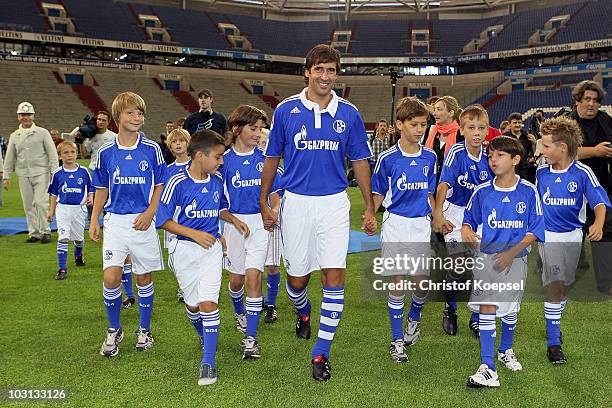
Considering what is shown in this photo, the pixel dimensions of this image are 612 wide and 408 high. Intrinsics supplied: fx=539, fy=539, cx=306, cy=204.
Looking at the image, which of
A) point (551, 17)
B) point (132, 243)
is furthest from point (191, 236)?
point (551, 17)

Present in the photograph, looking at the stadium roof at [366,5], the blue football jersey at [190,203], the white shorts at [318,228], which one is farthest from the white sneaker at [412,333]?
the stadium roof at [366,5]

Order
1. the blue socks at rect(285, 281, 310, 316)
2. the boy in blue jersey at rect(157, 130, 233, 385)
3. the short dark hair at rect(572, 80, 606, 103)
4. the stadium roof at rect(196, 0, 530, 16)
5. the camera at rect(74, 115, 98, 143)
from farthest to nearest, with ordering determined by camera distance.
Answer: the stadium roof at rect(196, 0, 530, 16) → the camera at rect(74, 115, 98, 143) → the short dark hair at rect(572, 80, 606, 103) → the blue socks at rect(285, 281, 310, 316) → the boy in blue jersey at rect(157, 130, 233, 385)

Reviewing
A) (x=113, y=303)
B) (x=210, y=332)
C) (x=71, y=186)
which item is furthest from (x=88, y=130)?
(x=210, y=332)

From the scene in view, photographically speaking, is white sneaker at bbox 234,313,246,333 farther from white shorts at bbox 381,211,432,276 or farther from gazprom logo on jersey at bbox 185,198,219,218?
white shorts at bbox 381,211,432,276

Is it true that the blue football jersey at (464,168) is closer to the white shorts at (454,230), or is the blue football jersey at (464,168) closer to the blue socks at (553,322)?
the white shorts at (454,230)

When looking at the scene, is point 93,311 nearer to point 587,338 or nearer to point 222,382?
point 222,382

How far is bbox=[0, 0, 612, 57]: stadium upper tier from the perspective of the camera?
131ft

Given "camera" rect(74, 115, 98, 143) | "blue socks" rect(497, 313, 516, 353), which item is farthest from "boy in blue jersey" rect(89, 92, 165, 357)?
"camera" rect(74, 115, 98, 143)

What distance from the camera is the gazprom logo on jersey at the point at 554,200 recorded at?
15.0 feet

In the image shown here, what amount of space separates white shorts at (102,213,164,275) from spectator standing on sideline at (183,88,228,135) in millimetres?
3310

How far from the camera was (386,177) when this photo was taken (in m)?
4.52

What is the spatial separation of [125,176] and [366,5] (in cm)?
4730

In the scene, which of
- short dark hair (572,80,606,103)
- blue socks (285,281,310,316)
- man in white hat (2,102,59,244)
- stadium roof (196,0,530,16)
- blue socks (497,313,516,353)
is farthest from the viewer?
stadium roof (196,0,530,16)

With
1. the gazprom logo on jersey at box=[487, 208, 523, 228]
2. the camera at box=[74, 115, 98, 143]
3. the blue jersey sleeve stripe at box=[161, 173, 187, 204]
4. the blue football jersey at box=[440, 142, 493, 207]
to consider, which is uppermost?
the camera at box=[74, 115, 98, 143]
